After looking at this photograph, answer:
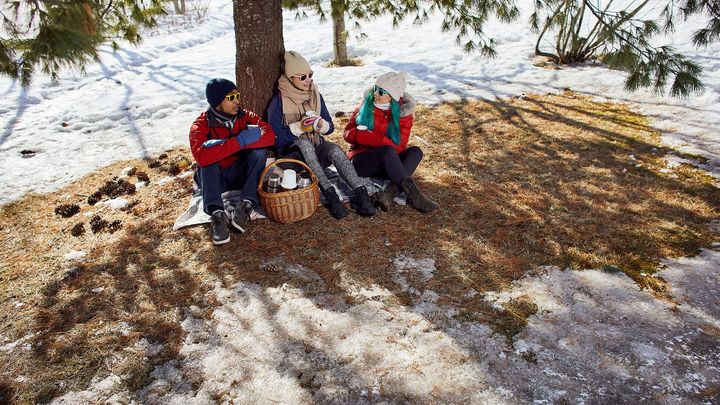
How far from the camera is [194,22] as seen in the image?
59.7 feet

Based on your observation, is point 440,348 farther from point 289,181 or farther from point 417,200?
point 289,181

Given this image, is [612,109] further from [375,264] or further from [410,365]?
[410,365]

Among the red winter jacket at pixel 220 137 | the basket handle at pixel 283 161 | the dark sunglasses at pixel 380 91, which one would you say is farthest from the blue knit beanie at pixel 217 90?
the dark sunglasses at pixel 380 91

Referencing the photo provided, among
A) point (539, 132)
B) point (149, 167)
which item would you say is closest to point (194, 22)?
point (149, 167)

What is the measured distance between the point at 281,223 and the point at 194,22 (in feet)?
58.7

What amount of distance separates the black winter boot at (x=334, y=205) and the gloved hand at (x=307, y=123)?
1.97ft

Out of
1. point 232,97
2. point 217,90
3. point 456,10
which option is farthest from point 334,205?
point 456,10

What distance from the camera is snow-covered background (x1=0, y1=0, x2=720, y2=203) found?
17.7 feet

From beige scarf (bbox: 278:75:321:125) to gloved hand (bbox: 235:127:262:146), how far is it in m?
0.51

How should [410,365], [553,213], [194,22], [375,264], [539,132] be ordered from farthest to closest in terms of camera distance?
[194,22] → [539,132] → [553,213] → [375,264] → [410,365]

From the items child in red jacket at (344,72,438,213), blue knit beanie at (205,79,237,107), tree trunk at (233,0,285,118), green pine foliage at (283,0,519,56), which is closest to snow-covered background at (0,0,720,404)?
child in red jacket at (344,72,438,213)

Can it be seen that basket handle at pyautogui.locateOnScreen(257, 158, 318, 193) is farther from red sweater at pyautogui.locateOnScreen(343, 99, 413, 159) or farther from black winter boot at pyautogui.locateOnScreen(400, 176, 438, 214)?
black winter boot at pyautogui.locateOnScreen(400, 176, 438, 214)

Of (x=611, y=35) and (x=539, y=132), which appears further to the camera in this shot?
(x=539, y=132)

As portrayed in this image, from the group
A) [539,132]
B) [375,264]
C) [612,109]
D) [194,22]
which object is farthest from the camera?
[194,22]
